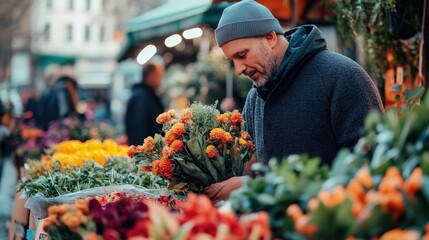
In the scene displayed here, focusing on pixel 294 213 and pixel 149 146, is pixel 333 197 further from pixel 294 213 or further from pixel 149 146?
pixel 149 146

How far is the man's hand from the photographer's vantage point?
361 cm

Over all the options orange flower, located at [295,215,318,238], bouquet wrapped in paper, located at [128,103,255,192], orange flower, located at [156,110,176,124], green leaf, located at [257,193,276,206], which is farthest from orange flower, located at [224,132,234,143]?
orange flower, located at [295,215,318,238]

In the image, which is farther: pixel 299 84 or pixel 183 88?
pixel 183 88

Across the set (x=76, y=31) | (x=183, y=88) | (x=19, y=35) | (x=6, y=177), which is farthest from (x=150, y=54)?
(x=76, y=31)

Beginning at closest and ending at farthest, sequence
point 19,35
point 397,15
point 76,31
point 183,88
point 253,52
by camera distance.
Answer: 1. point 253,52
2. point 397,15
3. point 183,88
4. point 19,35
5. point 76,31

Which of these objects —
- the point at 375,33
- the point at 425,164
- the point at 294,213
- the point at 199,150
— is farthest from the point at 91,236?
the point at 375,33

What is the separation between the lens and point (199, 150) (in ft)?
12.3

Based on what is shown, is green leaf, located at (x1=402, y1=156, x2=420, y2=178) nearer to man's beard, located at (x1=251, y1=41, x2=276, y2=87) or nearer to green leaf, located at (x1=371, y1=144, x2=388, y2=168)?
green leaf, located at (x1=371, y1=144, x2=388, y2=168)

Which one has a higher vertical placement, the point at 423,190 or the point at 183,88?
the point at 423,190

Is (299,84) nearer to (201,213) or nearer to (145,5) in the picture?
(201,213)

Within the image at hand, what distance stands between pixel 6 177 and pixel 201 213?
13.5 meters

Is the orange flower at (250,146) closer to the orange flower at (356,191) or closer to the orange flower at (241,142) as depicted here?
the orange flower at (241,142)

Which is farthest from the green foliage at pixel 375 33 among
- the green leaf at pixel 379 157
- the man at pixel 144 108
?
the man at pixel 144 108

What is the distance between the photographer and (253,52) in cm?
367
